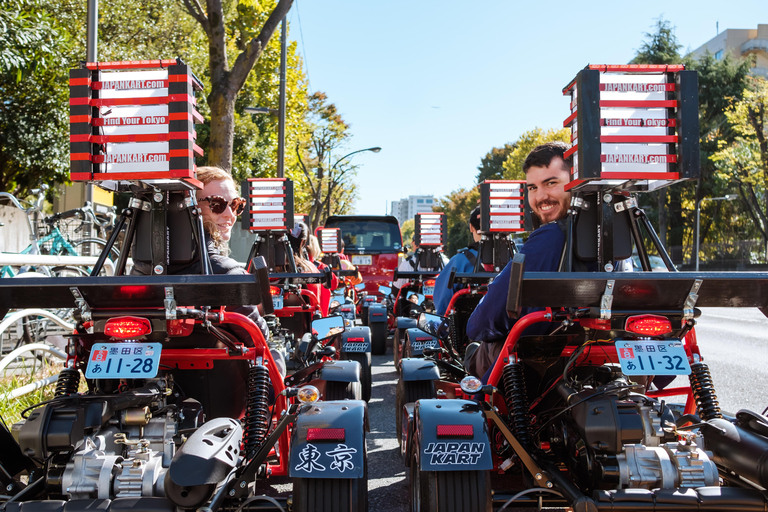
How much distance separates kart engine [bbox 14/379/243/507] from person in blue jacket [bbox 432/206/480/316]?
3.79m

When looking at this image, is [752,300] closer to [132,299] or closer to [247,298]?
[247,298]

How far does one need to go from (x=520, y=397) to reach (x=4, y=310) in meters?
A: 2.46

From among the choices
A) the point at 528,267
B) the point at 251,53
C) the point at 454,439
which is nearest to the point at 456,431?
the point at 454,439

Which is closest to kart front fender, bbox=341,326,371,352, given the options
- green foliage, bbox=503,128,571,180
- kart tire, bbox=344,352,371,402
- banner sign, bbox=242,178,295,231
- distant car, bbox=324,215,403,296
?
kart tire, bbox=344,352,371,402

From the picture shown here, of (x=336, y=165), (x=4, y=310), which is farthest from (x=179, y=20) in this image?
(x=4, y=310)

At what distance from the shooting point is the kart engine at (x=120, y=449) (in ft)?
8.18

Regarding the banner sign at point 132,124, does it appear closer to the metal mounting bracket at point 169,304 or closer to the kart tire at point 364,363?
the metal mounting bracket at point 169,304

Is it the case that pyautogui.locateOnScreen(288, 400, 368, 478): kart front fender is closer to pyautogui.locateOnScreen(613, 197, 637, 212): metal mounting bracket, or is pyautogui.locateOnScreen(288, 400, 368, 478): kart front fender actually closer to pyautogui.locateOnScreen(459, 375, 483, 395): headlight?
pyautogui.locateOnScreen(459, 375, 483, 395): headlight

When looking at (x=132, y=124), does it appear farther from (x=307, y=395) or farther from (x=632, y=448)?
(x=632, y=448)

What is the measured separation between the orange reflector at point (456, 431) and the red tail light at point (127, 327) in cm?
140

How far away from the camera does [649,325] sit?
2719mm

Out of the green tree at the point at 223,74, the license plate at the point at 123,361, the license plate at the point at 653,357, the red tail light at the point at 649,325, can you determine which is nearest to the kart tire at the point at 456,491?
the license plate at the point at 653,357

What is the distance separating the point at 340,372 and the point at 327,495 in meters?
1.51

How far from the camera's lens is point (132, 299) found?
9.19 ft
